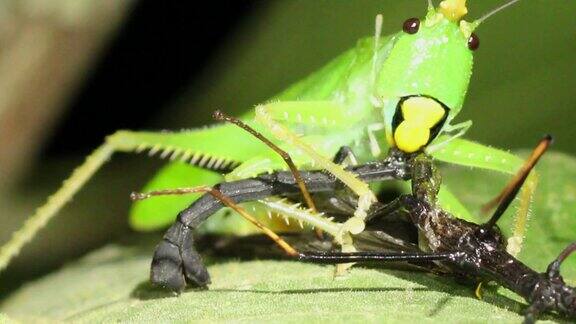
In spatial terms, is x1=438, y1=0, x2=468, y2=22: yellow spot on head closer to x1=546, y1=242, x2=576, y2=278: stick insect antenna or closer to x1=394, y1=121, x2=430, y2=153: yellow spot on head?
x1=394, y1=121, x2=430, y2=153: yellow spot on head

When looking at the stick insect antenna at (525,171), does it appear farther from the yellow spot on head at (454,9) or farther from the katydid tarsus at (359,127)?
the yellow spot on head at (454,9)

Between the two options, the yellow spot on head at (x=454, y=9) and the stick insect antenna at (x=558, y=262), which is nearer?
the stick insect antenna at (x=558, y=262)

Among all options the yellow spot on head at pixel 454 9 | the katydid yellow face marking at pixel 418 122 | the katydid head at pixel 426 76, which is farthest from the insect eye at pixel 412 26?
Result: the katydid yellow face marking at pixel 418 122

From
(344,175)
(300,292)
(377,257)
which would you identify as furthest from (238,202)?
(377,257)

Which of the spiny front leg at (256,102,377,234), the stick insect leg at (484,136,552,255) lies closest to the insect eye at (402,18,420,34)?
the spiny front leg at (256,102,377,234)

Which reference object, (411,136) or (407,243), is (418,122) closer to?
(411,136)
